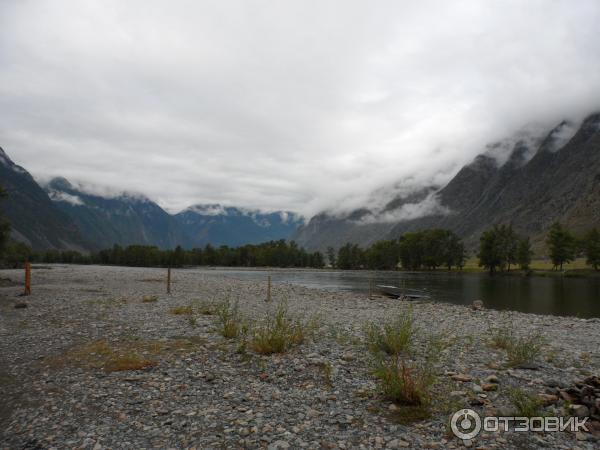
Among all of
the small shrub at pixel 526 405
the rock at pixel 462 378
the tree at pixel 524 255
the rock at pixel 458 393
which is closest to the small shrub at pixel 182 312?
the rock at pixel 462 378

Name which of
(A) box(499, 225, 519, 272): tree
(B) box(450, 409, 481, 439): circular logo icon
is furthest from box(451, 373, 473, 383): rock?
(A) box(499, 225, 519, 272): tree

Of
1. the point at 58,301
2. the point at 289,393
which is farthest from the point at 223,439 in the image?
the point at 58,301

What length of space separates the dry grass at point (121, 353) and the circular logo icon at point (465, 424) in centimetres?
962

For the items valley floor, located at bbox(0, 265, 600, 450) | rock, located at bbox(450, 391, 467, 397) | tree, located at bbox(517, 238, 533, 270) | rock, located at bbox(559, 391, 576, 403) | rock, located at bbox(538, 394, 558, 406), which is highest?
tree, located at bbox(517, 238, 533, 270)

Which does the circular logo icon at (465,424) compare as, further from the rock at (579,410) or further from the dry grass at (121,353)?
the dry grass at (121,353)

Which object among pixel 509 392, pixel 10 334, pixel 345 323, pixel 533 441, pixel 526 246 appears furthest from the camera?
pixel 526 246

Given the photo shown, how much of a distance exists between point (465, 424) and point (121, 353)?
1176 centimetres

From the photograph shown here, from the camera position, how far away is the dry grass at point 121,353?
42.2 ft

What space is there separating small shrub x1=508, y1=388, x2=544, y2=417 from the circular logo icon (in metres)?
0.97

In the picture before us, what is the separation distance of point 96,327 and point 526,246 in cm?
14676

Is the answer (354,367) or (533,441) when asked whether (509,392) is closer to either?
(533,441)

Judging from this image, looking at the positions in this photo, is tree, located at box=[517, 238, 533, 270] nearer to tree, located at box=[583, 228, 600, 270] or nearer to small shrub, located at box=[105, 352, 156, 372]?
tree, located at box=[583, 228, 600, 270]

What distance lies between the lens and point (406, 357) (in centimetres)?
1402

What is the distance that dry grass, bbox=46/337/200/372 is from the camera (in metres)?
12.9
